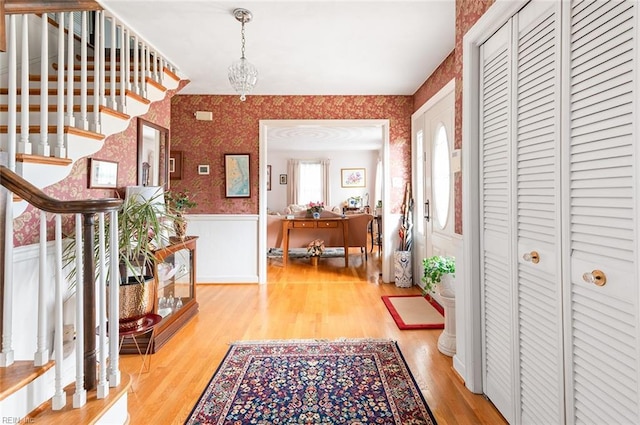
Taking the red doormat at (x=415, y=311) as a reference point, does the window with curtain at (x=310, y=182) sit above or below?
above

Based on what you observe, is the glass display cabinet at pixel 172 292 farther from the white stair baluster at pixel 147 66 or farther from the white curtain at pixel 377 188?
the white curtain at pixel 377 188

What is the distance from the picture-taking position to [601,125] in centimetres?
106

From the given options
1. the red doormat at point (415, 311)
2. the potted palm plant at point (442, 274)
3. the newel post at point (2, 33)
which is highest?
the newel post at point (2, 33)

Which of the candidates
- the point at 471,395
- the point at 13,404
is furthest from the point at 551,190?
the point at 13,404

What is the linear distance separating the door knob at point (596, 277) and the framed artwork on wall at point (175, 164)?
4247 millimetres

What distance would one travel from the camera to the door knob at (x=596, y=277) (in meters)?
1.04

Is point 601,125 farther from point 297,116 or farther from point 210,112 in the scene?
point 210,112

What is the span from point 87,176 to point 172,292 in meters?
1.16

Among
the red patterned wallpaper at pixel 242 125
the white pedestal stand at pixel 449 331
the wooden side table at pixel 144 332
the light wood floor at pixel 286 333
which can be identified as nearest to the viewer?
the light wood floor at pixel 286 333

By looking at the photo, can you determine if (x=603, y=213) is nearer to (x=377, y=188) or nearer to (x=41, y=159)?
(x=41, y=159)

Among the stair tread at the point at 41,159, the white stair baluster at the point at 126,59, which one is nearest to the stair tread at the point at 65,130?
the stair tread at the point at 41,159

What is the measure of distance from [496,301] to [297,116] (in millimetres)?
3323

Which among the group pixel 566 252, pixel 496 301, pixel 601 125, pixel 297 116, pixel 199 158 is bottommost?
pixel 496 301

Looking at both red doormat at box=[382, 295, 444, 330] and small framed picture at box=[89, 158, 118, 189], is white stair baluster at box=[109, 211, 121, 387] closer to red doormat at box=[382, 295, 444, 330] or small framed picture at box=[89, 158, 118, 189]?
small framed picture at box=[89, 158, 118, 189]
